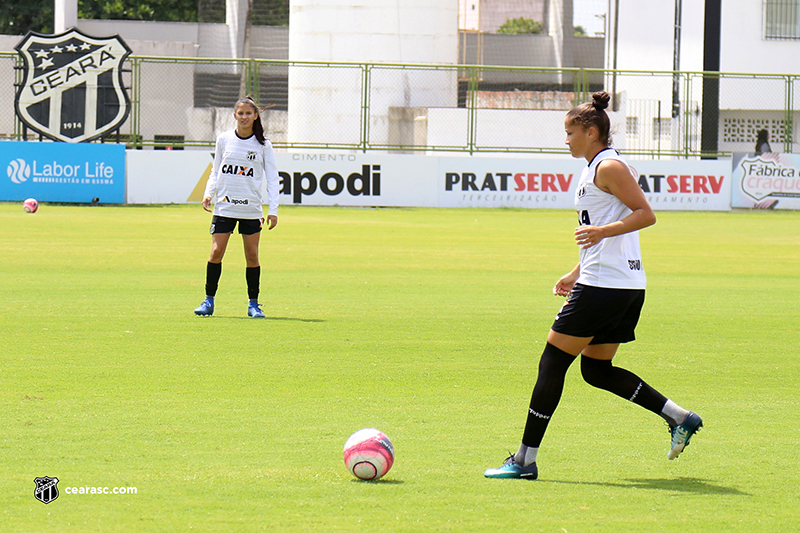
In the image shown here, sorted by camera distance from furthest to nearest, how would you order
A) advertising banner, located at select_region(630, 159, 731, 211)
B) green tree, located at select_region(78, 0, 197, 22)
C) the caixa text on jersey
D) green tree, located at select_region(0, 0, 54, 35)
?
green tree, located at select_region(78, 0, 197, 22) < green tree, located at select_region(0, 0, 54, 35) < advertising banner, located at select_region(630, 159, 731, 211) < the caixa text on jersey

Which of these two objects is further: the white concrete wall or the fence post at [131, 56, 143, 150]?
the white concrete wall

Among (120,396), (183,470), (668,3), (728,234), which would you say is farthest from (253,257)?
(668,3)

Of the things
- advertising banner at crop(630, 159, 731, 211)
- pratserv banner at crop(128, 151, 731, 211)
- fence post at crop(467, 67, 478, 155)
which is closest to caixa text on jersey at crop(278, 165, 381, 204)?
pratserv banner at crop(128, 151, 731, 211)

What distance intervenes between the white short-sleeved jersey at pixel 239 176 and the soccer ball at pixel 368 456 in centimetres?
576

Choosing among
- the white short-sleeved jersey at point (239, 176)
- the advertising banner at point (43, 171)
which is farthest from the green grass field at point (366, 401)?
the advertising banner at point (43, 171)

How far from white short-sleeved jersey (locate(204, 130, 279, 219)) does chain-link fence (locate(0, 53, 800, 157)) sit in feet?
66.8

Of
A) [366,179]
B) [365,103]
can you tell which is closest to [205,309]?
[366,179]

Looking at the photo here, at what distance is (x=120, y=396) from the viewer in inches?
263

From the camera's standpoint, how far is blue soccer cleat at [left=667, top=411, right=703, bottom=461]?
5.27m

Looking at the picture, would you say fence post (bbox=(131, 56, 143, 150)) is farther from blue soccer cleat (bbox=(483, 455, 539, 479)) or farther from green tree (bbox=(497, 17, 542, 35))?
green tree (bbox=(497, 17, 542, 35))

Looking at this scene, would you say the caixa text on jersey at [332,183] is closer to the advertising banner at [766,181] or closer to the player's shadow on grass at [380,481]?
the advertising banner at [766,181]

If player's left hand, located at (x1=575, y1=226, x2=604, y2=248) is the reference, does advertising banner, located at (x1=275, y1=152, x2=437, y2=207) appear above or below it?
above

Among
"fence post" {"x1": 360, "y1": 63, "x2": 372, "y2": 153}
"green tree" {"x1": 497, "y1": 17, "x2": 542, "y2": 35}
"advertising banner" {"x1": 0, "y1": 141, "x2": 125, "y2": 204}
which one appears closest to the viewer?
"advertising banner" {"x1": 0, "y1": 141, "x2": 125, "y2": 204}

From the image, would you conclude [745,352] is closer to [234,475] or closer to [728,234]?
[234,475]
